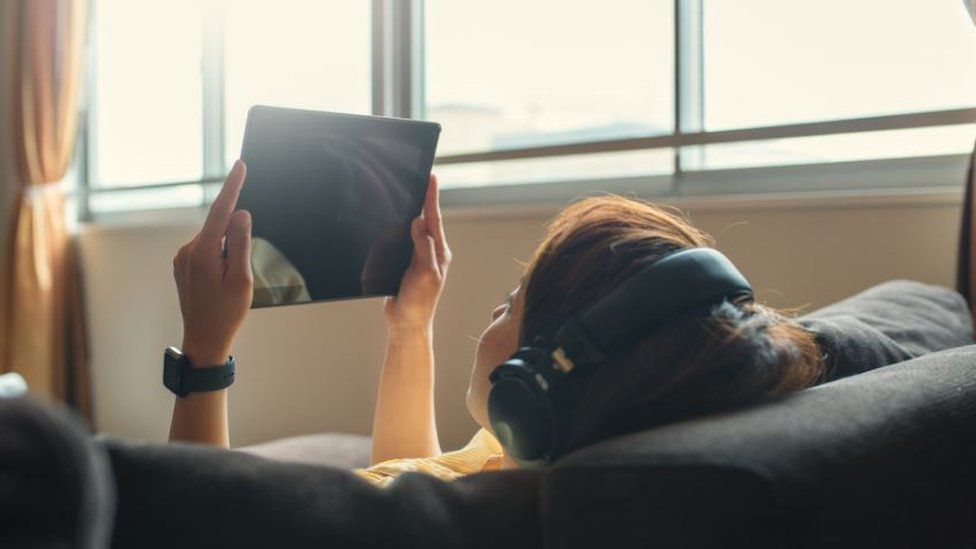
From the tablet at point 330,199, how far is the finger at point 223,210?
0.04 m

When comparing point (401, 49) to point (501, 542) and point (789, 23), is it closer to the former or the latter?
point (789, 23)

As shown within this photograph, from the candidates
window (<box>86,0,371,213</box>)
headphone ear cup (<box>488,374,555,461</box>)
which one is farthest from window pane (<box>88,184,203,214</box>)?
headphone ear cup (<box>488,374,555,461</box>)

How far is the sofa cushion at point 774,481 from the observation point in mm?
450

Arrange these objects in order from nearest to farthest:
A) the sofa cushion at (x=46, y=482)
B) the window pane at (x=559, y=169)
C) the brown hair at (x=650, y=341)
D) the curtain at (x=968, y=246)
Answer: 1. the sofa cushion at (x=46, y=482)
2. the brown hair at (x=650, y=341)
3. the curtain at (x=968, y=246)
4. the window pane at (x=559, y=169)

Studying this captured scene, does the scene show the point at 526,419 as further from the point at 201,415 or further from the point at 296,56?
the point at 296,56

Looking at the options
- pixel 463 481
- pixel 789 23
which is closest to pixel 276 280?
pixel 463 481

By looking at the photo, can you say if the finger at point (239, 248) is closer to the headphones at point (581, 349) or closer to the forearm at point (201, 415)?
the forearm at point (201, 415)

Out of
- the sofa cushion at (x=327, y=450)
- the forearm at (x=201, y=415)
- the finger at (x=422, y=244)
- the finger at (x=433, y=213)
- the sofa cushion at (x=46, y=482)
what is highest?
the finger at (x=433, y=213)

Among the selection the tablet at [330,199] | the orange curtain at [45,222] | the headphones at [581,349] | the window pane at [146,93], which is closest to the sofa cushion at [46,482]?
the headphones at [581,349]

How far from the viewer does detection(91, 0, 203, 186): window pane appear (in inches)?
134

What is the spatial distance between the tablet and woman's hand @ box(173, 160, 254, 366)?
0.19 ft

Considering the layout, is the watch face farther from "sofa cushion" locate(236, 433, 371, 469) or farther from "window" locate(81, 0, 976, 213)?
"window" locate(81, 0, 976, 213)

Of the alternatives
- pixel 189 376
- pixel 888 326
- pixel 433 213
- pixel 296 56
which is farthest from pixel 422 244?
pixel 296 56

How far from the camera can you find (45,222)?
11.1 feet
